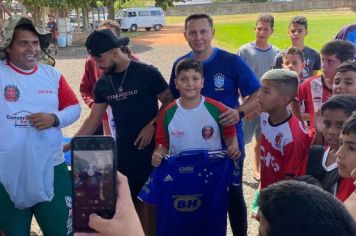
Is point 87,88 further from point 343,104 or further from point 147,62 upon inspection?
point 147,62

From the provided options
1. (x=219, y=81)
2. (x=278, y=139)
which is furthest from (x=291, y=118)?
(x=219, y=81)

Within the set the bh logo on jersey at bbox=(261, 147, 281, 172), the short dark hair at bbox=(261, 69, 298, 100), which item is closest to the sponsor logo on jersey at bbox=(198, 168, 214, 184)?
the bh logo on jersey at bbox=(261, 147, 281, 172)

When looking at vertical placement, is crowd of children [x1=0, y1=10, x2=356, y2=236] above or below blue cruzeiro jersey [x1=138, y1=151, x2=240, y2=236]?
above

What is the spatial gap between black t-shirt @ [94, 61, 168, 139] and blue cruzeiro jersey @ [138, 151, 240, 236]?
50cm

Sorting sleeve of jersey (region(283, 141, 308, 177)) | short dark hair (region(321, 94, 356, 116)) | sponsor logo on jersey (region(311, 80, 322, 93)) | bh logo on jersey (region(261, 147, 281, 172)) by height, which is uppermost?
short dark hair (region(321, 94, 356, 116))

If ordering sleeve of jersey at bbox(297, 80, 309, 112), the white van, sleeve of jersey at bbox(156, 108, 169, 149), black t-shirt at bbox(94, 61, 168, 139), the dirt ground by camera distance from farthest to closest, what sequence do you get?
the white van, the dirt ground, sleeve of jersey at bbox(297, 80, 309, 112), black t-shirt at bbox(94, 61, 168, 139), sleeve of jersey at bbox(156, 108, 169, 149)

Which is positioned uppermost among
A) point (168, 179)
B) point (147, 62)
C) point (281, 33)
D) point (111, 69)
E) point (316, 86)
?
point (111, 69)

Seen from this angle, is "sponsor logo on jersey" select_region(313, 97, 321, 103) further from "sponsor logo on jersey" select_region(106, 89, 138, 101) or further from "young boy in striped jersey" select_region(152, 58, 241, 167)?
"sponsor logo on jersey" select_region(106, 89, 138, 101)

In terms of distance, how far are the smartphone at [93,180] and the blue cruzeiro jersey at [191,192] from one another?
1.55 metres

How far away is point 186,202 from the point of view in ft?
13.0

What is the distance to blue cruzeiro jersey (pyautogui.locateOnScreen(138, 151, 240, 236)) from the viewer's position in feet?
12.7

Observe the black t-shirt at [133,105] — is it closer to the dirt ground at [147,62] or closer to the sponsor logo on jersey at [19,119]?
the sponsor logo on jersey at [19,119]

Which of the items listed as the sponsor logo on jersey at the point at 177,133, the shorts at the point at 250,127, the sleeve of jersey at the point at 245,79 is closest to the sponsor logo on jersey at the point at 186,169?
the sponsor logo on jersey at the point at 177,133

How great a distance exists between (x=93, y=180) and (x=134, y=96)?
6.51 feet
